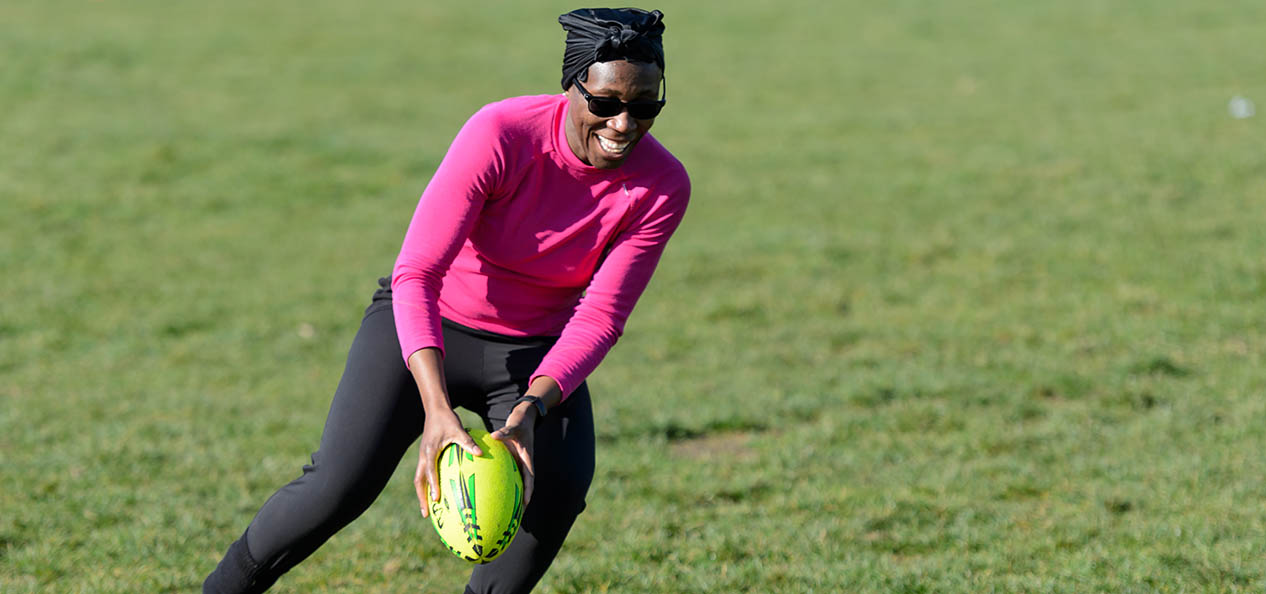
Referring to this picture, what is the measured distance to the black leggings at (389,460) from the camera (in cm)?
413

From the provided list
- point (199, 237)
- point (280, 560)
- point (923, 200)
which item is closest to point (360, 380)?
point (280, 560)

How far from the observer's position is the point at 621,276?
175 inches

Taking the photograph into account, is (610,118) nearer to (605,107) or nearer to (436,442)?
(605,107)

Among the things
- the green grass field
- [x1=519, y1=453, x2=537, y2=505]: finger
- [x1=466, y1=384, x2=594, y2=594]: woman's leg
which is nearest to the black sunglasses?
[x1=466, y1=384, x2=594, y2=594]: woman's leg

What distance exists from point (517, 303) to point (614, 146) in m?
0.71

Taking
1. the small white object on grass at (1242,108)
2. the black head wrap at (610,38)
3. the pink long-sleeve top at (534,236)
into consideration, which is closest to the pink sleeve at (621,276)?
the pink long-sleeve top at (534,236)

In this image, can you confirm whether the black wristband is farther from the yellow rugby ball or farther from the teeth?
the teeth

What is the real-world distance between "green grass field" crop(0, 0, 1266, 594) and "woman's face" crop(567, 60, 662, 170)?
86.0 inches

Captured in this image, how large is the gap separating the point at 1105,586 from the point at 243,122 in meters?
14.1

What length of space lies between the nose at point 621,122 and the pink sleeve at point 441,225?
39cm

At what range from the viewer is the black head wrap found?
403 centimetres

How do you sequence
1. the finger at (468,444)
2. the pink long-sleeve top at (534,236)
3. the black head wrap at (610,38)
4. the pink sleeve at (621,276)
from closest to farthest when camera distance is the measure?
the finger at (468,444) → the black head wrap at (610,38) → the pink long-sleeve top at (534,236) → the pink sleeve at (621,276)

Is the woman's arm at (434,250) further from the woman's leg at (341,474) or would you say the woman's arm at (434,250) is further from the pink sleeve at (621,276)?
the pink sleeve at (621,276)

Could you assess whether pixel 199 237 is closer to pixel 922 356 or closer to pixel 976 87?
pixel 922 356
